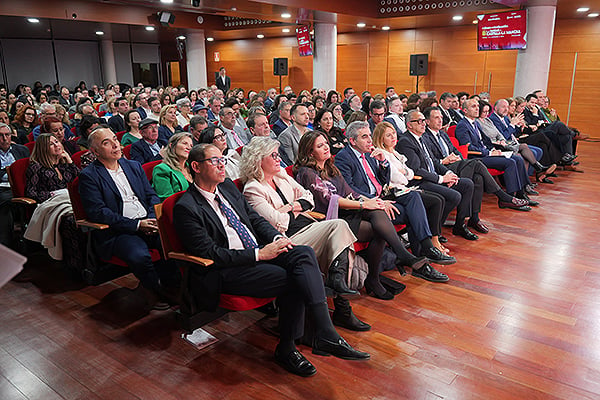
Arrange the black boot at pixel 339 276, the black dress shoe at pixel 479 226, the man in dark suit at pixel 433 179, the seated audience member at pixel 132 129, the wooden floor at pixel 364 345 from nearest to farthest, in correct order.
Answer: the wooden floor at pixel 364 345, the black boot at pixel 339 276, the man in dark suit at pixel 433 179, the black dress shoe at pixel 479 226, the seated audience member at pixel 132 129

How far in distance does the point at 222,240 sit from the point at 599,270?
330 cm

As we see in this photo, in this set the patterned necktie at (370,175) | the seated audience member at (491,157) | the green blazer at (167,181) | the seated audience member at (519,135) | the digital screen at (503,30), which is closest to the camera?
the green blazer at (167,181)

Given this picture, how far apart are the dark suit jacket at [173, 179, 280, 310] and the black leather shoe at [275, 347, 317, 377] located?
51 cm

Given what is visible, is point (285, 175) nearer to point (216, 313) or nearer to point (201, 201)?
point (201, 201)

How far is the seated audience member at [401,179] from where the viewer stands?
13.2 feet

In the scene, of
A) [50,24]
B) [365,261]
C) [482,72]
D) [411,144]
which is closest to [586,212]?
[411,144]

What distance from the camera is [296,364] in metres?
2.55

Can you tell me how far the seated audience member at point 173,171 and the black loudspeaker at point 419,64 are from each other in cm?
1066

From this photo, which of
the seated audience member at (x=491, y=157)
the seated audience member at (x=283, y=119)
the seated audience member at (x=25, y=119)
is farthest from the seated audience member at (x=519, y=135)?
the seated audience member at (x=25, y=119)

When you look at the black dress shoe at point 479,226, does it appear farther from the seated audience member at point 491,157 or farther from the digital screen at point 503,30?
the digital screen at point 503,30

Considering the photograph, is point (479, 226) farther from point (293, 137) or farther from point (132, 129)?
point (132, 129)

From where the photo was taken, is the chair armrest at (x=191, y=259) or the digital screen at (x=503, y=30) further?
the digital screen at (x=503, y=30)

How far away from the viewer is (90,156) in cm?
402

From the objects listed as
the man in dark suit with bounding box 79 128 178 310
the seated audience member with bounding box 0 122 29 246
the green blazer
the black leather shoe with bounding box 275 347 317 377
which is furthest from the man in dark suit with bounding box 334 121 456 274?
the seated audience member with bounding box 0 122 29 246
